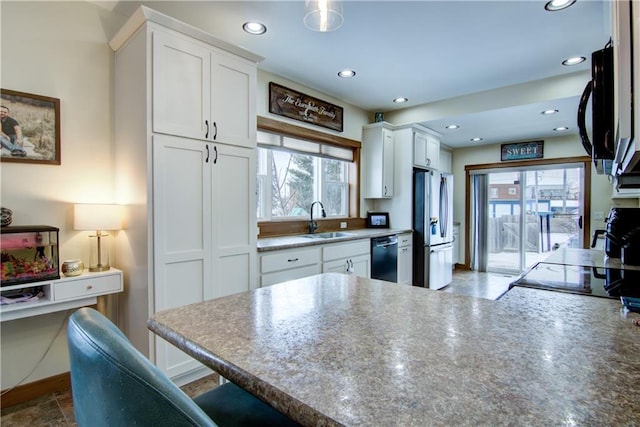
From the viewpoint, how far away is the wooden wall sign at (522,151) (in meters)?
5.36

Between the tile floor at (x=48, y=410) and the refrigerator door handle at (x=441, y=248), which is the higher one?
the refrigerator door handle at (x=441, y=248)

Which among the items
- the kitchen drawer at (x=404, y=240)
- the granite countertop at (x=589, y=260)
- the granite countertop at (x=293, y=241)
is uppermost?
the granite countertop at (x=293, y=241)

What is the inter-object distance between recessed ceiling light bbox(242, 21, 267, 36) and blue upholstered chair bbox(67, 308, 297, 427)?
8.51 feet

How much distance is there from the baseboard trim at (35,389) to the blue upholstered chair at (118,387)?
2283 millimetres

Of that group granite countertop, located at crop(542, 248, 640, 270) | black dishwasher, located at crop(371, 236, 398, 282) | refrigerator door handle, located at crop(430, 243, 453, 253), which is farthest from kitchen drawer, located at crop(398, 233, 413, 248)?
granite countertop, located at crop(542, 248, 640, 270)

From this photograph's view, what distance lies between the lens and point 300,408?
52cm

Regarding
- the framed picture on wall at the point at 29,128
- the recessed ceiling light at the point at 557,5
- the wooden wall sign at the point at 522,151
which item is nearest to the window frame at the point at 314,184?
the framed picture on wall at the point at 29,128

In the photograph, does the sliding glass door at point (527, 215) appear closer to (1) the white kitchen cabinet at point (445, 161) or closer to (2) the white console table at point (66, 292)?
(1) the white kitchen cabinet at point (445, 161)

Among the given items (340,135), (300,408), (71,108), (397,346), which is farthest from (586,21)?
(71,108)

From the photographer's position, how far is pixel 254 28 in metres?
2.58

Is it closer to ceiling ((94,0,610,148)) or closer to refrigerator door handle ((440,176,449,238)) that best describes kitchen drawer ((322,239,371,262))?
refrigerator door handle ((440,176,449,238))

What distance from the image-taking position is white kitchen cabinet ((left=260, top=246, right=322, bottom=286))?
8.89 ft

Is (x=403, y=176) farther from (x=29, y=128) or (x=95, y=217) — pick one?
(x=29, y=128)

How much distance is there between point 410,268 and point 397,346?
3.90 meters
